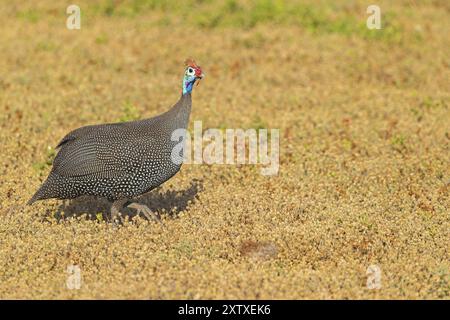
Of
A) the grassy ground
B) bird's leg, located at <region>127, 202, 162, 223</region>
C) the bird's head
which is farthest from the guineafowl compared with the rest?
the grassy ground

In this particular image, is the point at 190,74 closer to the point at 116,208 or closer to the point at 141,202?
the point at 116,208

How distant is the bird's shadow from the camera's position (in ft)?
27.8

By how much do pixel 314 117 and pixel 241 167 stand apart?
2.32m

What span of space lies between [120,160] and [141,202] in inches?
44.6

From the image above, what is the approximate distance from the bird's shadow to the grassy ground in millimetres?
31

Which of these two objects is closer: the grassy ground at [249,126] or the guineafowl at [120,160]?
the grassy ground at [249,126]

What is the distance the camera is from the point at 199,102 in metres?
12.6

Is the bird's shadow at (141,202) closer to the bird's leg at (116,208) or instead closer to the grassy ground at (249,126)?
the grassy ground at (249,126)

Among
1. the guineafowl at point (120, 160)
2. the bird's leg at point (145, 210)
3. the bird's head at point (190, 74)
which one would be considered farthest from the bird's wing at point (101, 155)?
the bird's head at point (190, 74)

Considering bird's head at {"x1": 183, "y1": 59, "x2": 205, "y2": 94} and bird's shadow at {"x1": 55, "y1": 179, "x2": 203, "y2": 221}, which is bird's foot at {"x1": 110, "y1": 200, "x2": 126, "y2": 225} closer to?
bird's shadow at {"x1": 55, "y1": 179, "x2": 203, "y2": 221}

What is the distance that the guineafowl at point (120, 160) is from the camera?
7.76 meters

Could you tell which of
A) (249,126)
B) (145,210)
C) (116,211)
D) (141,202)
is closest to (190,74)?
(145,210)
